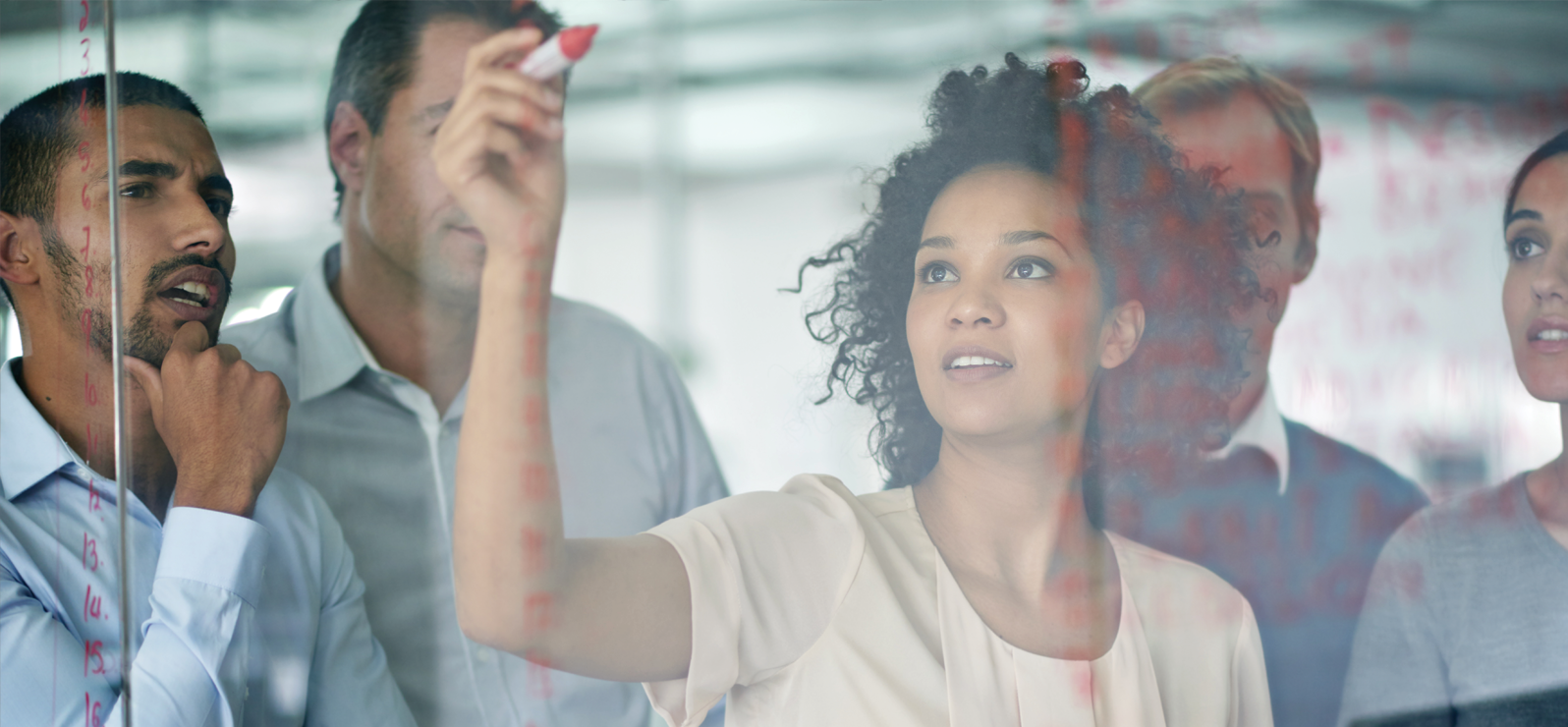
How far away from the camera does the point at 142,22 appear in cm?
84

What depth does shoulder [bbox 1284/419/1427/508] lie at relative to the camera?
89cm

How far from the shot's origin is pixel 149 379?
818mm

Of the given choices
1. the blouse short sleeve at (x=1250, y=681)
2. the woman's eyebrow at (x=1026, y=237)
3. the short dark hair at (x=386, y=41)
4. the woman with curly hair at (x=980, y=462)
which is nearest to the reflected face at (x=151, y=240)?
the short dark hair at (x=386, y=41)

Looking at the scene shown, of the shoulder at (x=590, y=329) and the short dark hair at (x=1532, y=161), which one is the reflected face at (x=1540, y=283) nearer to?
the short dark hair at (x=1532, y=161)

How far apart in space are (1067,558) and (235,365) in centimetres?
67

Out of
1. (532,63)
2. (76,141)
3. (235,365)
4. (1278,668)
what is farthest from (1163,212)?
(76,141)

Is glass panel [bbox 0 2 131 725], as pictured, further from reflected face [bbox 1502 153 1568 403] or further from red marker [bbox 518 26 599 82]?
reflected face [bbox 1502 153 1568 403]

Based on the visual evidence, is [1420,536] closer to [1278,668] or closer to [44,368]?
[1278,668]

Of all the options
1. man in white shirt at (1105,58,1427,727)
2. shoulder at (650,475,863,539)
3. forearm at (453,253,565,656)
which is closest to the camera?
forearm at (453,253,565,656)

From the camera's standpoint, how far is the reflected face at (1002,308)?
0.79 m

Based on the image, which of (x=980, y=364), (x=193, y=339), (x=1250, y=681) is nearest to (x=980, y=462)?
(x=980, y=364)

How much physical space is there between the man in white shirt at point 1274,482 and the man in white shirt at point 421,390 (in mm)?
419

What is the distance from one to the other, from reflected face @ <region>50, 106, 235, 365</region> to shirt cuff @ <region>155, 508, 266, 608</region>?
13cm

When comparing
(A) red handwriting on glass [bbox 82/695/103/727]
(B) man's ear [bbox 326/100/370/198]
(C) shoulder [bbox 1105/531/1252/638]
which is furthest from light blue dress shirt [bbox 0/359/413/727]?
(C) shoulder [bbox 1105/531/1252/638]
